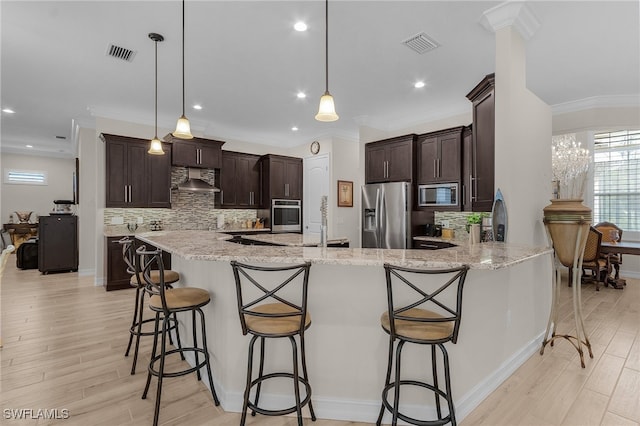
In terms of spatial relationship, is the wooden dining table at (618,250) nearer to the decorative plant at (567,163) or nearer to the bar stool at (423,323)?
the decorative plant at (567,163)

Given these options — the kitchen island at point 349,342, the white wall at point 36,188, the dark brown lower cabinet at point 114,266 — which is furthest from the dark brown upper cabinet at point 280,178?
the white wall at point 36,188

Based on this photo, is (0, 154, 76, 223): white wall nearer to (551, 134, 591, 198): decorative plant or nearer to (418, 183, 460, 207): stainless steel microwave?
(418, 183, 460, 207): stainless steel microwave

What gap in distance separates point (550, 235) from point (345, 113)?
11.7ft

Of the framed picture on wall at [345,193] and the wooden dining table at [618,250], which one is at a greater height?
the framed picture on wall at [345,193]

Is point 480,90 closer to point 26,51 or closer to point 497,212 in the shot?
point 497,212

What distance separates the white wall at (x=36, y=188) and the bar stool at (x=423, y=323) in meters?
10.6

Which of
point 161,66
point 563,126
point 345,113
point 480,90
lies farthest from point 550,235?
point 161,66

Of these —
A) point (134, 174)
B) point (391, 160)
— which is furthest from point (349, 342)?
point (134, 174)

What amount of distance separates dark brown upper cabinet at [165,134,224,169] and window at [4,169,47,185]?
5885mm

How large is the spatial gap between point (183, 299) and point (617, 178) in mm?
7626

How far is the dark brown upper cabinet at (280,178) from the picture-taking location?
22.1ft

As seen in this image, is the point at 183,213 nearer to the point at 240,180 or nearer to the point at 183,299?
the point at 240,180

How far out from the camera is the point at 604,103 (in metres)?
4.60

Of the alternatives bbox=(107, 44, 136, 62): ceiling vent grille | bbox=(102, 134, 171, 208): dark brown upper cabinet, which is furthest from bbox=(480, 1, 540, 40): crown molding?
bbox=(102, 134, 171, 208): dark brown upper cabinet
